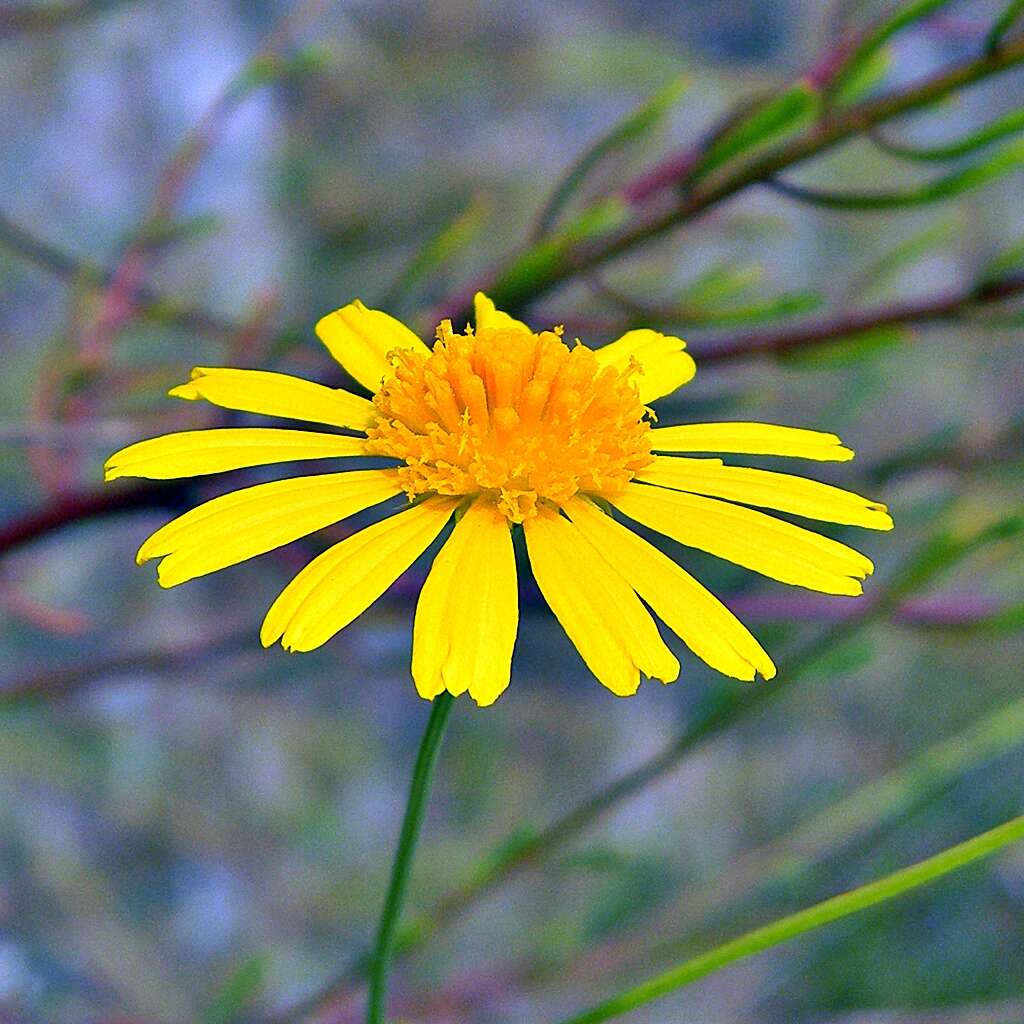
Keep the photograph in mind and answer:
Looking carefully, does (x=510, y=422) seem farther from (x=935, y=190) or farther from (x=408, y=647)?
(x=408, y=647)

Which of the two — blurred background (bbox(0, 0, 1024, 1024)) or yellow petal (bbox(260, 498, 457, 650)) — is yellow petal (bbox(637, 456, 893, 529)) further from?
blurred background (bbox(0, 0, 1024, 1024))

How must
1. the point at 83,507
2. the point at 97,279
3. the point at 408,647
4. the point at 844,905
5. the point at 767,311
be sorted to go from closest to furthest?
the point at 844,905
the point at 767,311
the point at 83,507
the point at 97,279
the point at 408,647

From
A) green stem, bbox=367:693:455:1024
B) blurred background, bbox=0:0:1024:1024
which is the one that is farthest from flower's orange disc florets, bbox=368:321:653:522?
blurred background, bbox=0:0:1024:1024

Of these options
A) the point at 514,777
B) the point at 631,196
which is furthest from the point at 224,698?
the point at 631,196

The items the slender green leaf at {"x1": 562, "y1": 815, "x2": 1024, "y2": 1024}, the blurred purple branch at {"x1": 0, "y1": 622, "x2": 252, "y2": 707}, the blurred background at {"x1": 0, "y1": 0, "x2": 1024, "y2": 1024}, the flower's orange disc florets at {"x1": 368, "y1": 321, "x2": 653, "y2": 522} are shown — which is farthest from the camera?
the blurred background at {"x1": 0, "y1": 0, "x2": 1024, "y2": 1024}

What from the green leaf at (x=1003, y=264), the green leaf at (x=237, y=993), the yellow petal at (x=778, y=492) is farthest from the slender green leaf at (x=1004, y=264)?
the green leaf at (x=237, y=993)

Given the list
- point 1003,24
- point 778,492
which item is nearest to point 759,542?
point 778,492

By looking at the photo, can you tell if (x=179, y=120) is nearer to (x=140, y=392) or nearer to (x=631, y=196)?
(x=140, y=392)
